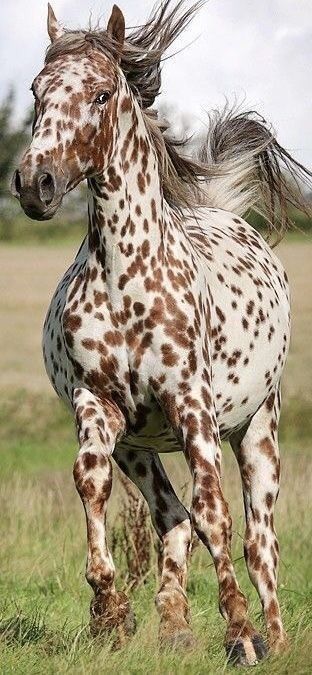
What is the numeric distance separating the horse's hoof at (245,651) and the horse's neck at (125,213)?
164 cm

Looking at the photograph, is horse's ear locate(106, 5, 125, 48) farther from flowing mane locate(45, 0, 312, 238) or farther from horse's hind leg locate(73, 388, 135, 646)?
horse's hind leg locate(73, 388, 135, 646)

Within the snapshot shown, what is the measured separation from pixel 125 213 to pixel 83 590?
3.20m

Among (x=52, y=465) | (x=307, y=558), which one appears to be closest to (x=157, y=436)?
(x=307, y=558)

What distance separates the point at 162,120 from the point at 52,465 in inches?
441

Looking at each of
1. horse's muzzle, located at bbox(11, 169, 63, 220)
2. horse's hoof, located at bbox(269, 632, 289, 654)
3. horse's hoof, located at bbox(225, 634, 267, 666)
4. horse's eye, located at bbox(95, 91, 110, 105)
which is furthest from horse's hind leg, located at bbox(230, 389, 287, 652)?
horse's muzzle, located at bbox(11, 169, 63, 220)

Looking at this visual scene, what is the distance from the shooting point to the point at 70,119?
6156mm

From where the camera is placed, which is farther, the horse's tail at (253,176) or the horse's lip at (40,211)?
the horse's tail at (253,176)

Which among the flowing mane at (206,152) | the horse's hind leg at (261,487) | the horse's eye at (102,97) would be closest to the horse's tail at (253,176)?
the flowing mane at (206,152)

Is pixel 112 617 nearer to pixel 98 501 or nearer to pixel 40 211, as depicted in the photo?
pixel 98 501

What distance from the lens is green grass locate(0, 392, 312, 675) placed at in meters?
6.21

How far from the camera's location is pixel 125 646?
6.42 metres

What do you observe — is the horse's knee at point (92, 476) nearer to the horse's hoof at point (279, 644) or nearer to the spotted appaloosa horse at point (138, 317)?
the spotted appaloosa horse at point (138, 317)

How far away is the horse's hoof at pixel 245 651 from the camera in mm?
6297

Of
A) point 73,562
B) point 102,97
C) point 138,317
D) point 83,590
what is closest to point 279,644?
point 138,317
